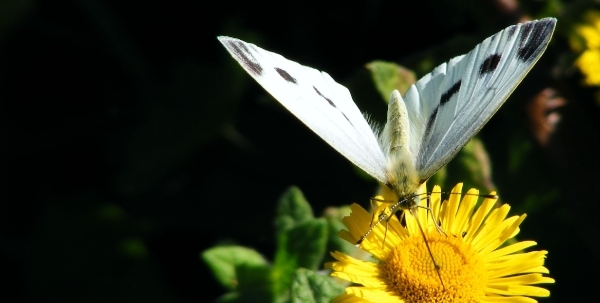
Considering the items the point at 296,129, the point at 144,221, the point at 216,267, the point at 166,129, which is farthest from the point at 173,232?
the point at 216,267

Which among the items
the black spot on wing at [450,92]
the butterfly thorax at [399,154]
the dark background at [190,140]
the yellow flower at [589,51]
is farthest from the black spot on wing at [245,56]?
the yellow flower at [589,51]

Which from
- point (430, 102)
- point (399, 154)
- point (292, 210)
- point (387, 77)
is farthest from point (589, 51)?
point (292, 210)

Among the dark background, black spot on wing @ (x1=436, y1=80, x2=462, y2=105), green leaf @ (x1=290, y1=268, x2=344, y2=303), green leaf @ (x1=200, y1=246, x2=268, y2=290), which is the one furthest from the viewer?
the dark background

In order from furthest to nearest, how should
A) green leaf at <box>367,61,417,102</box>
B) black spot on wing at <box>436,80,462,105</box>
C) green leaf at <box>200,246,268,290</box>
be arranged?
1. green leaf at <box>367,61,417,102</box>
2. green leaf at <box>200,246,268,290</box>
3. black spot on wing at <box>436,80,462,105</box>

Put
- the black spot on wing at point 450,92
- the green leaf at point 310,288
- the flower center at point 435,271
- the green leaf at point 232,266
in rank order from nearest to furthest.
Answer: the green leaf at point 310,288 < the flower center at point 435,271 < the black spot on wing at point 450,92 < the green leaf at point 232,266

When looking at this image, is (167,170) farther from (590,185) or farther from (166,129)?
(590,185)

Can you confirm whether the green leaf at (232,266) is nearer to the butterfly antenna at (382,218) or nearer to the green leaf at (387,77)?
the butterfly antenna at (382,218)

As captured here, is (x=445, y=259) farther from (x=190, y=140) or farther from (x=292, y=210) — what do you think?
(x=190, y=140)

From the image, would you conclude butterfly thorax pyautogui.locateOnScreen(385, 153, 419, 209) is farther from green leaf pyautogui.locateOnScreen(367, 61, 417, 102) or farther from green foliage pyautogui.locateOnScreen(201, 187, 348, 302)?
green leaf pyautogui.locateOnScreen(367, 61, 417, 102)

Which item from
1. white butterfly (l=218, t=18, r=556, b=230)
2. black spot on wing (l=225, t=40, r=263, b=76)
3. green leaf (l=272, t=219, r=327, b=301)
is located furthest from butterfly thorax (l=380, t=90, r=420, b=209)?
black spot on wing (l=225, t=40, r=263, b=76)
